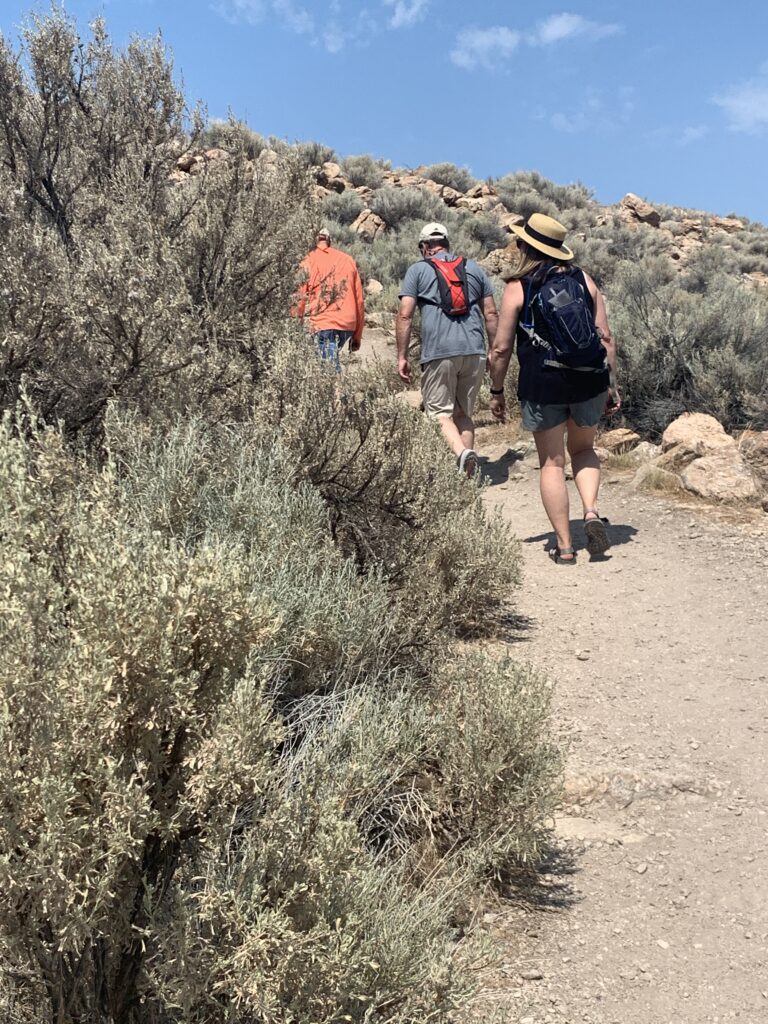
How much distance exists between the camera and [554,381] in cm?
525

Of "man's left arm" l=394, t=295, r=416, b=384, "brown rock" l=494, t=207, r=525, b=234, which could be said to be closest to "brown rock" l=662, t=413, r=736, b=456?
"man's left arm" l=394, t=295, r=416, b=384

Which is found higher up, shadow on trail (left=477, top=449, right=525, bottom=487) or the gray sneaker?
the gray sneaker

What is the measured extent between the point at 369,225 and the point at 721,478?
15.3 m

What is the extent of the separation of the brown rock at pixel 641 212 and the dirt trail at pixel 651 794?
23.7m

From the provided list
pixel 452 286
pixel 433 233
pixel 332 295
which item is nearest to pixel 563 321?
pixel 452 286

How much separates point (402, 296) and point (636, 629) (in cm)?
306

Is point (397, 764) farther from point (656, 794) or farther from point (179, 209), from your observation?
point (179, 209)

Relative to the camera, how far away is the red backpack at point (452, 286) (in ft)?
20.5

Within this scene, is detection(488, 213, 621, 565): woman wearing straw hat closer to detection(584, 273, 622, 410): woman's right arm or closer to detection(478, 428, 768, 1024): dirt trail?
detection(584, 273, 622, 410): woman's right arm

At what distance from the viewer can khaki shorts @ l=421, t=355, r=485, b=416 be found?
6.41 metres

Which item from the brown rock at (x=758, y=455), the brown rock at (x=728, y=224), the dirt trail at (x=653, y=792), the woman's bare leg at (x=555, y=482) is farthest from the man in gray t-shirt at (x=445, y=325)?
the brown rock at (x=728, y=224)

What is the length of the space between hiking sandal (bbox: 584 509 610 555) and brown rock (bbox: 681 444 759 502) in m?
1.38

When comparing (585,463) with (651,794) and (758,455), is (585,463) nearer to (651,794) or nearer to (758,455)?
(758,455)

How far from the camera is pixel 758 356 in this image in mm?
8539
